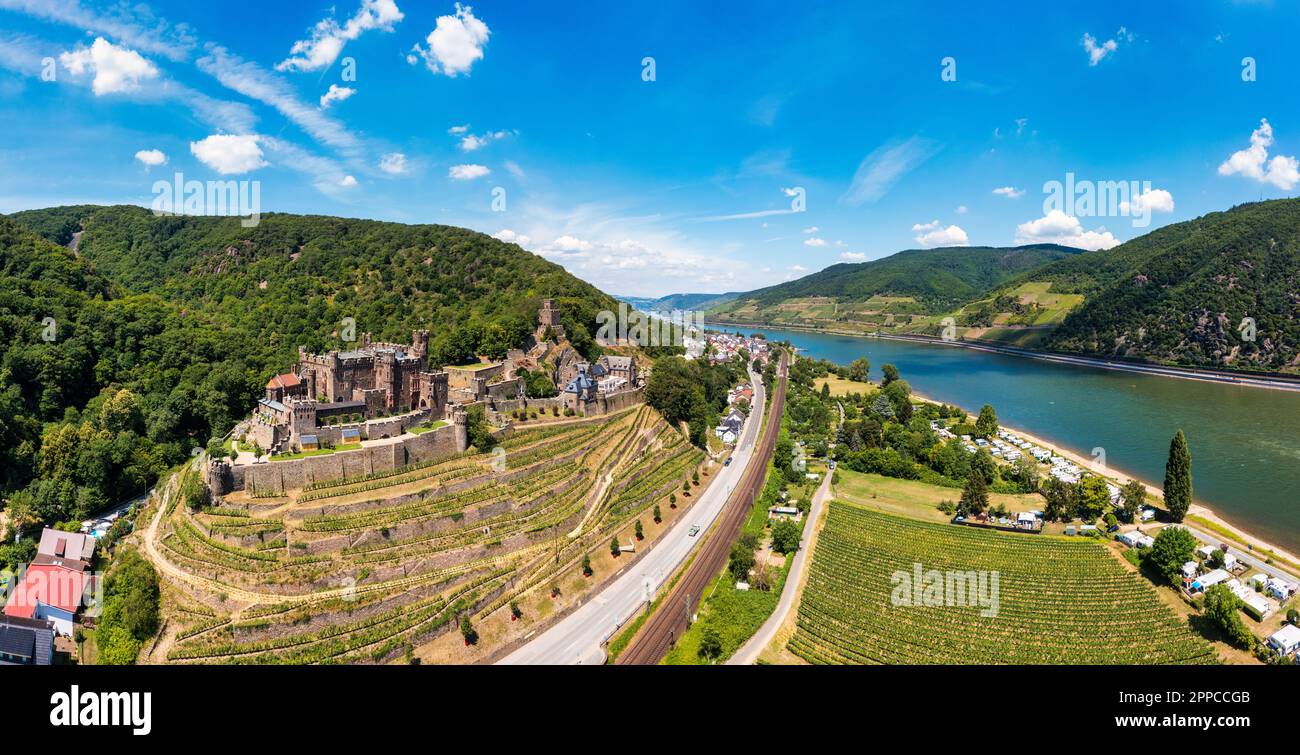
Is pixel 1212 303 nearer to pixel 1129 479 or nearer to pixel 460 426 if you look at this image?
pixel 1129 479

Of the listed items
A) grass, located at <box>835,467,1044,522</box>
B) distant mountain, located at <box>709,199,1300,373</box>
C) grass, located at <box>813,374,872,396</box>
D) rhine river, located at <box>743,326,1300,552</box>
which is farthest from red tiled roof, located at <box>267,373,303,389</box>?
distant mountain, located at <box>709,199,1300,373</box>

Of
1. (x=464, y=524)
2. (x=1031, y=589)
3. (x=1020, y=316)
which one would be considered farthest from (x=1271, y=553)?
(x=1020, y=316)

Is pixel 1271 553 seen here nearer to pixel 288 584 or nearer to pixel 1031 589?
pixel 1031 589

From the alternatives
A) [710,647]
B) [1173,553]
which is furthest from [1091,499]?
[710,647]

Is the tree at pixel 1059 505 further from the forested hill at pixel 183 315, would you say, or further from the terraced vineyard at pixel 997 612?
the forested hill at pixel 183 315

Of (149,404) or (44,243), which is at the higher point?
(44,243)
